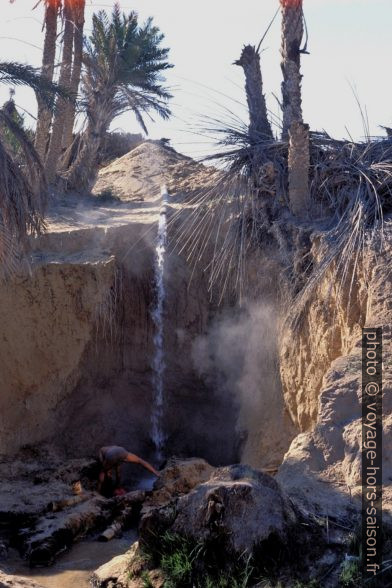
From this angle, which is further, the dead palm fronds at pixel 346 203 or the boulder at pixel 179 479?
the boulder at pixel 179 479

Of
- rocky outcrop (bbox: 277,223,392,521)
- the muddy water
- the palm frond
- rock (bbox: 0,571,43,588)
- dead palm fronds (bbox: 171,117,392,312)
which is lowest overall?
the muddy water

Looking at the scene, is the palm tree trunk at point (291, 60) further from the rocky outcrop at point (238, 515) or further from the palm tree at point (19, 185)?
the rocky outcrop at point (238, 515)

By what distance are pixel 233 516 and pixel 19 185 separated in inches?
240

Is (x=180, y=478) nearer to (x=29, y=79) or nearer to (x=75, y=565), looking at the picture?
(x=75, y=565)

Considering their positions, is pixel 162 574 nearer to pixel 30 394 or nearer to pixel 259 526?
pixel 259 526

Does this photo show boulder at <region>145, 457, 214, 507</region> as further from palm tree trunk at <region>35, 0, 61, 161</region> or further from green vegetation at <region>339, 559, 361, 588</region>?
palm tree trunk at <region>35, 0, 61, 161</region>

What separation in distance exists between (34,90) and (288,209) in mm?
4021

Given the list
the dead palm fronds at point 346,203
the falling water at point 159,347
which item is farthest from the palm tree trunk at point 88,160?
the dead palm fronds at point 346,203

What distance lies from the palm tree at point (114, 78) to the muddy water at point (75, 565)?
10.6 metres

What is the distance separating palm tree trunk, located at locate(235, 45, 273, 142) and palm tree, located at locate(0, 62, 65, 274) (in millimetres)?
2925

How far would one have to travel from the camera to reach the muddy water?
9688 mm

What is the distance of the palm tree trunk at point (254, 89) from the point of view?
47.3ft

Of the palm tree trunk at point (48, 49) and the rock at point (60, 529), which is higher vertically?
the palm tree trunk at point (48, 49)

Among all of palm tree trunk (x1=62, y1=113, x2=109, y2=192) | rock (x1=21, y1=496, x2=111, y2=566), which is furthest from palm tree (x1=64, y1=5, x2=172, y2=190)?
rock (x1=21, y1=496, x2=111, y2=566)
